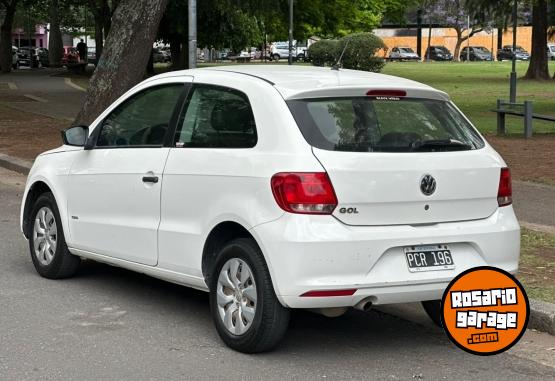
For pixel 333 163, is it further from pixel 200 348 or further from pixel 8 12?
pixel 8 12

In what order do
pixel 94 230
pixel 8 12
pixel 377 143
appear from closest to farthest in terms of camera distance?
pixel 377 143 → pixel 94 230 → pixel 8 12

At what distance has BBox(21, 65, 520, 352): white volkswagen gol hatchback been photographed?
5.60 m

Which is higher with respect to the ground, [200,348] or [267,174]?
[267,174]

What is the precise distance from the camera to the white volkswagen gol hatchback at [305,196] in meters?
5.60

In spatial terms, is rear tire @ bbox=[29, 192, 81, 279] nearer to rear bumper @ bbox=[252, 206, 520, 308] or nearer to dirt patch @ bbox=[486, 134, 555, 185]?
rear bumper @ bbox=[252, 206, 520, 308]

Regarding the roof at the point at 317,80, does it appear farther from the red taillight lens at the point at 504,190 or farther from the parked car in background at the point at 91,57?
the parked car in background at the point at 91,57

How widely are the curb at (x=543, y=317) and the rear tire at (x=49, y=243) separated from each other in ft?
11.4

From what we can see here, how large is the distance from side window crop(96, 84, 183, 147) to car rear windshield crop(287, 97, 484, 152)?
4.12 feet

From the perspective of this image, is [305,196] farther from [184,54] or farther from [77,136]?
[184,54]

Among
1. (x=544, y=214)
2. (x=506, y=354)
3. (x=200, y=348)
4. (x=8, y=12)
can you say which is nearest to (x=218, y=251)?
(x=200, y=348)

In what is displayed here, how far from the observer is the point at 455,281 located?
4.73 metres

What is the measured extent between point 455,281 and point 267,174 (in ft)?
4.72

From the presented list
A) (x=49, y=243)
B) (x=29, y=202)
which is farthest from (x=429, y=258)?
(x=29, y=202)

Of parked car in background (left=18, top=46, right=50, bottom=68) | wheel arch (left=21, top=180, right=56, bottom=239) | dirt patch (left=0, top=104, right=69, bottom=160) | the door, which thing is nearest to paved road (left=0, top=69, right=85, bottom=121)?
dirt patch (left=0, top=104, right=69, bottom=160)
